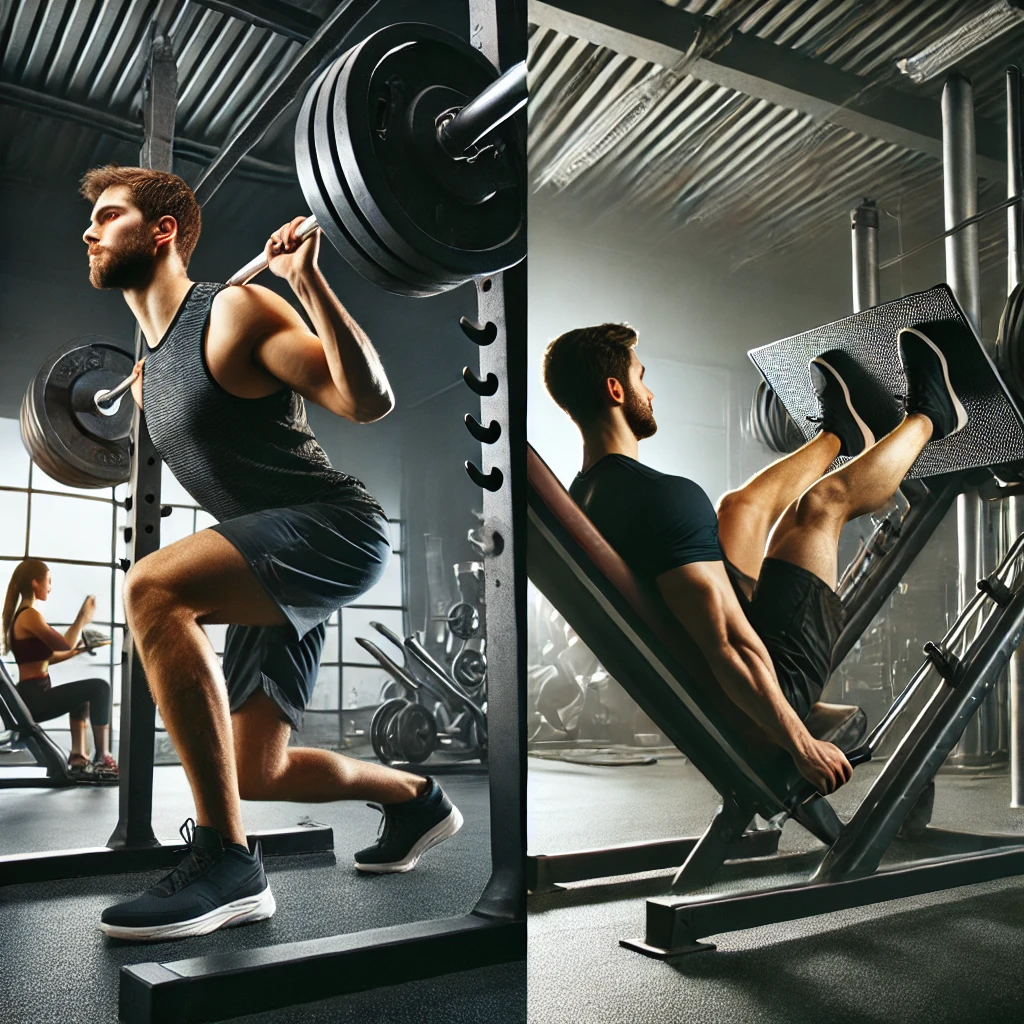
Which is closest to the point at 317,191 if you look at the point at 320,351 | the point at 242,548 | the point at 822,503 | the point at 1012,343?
the point at 320,351

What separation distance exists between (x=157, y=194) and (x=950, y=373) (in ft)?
6.16

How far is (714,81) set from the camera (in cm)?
97

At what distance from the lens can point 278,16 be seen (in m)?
2.94

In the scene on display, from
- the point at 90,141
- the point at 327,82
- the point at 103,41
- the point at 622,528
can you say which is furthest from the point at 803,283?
the point at 90,141

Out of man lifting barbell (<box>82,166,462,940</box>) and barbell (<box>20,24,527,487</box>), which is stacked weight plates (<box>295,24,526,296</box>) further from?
man lifting barbell (<box>82,166,462,940</box>)

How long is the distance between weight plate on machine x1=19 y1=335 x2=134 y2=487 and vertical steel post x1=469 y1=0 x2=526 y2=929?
2.07 meters

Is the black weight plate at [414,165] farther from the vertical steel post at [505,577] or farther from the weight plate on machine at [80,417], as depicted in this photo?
the weight plate on machine at [80,417]

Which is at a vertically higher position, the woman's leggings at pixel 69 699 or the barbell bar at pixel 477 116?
the barbell bar at pixel 477 116

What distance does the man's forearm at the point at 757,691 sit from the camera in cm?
93

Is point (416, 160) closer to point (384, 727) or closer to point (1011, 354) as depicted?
point (1011, 354)

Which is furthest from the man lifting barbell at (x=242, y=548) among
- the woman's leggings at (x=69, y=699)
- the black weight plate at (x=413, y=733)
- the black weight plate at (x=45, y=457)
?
the woman's leggings at (x=69, y=699)

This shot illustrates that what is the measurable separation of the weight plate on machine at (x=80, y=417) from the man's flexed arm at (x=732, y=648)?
2619 mm

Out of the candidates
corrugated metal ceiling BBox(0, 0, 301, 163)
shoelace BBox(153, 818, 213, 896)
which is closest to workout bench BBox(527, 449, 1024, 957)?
shoelace BBox(153, 818, 213, 896)

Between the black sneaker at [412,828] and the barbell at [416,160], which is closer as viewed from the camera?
the barbell at [416,160]
